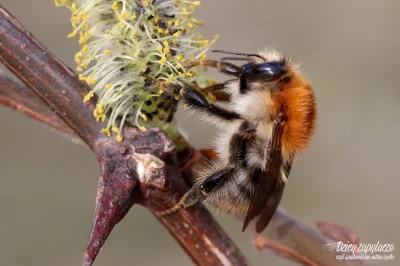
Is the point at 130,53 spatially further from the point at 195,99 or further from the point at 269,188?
the point at 269,188

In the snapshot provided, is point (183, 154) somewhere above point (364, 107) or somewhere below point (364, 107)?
above

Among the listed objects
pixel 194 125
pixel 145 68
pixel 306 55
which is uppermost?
pixel 145 68

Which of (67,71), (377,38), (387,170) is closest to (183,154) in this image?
(67,71)

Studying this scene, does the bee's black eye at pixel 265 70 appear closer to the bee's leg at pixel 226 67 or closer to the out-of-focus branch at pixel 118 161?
the bee's leg at pixel 226 67

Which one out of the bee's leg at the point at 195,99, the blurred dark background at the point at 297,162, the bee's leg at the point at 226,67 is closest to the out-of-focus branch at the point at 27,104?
the bee's leg at the point at 195,99

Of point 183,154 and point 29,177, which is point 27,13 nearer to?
point 29,177

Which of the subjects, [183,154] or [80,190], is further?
[80,190]
